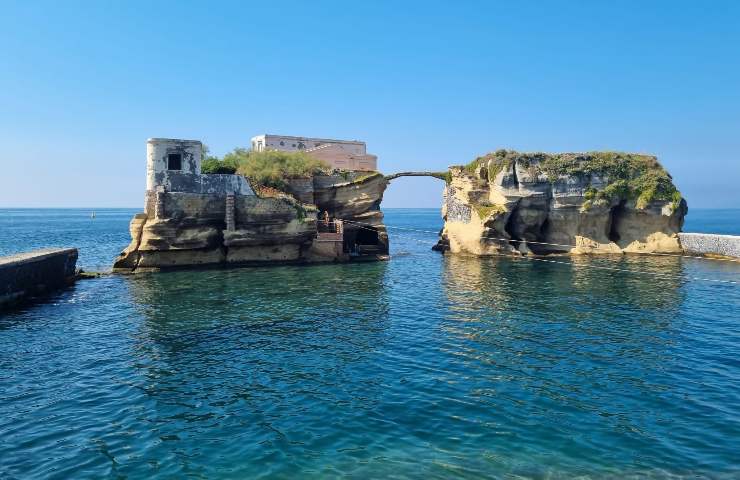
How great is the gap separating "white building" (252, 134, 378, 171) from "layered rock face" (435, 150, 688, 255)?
12844 millimetres

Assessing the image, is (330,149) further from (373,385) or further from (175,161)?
A: (373,385)

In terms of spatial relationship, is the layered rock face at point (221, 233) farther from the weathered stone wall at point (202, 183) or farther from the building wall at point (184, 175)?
the building wall at point (184, 175)

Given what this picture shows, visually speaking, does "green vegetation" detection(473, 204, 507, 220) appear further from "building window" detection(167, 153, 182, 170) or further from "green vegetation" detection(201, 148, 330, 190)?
"building window" detection(167, 153, 182, 170)

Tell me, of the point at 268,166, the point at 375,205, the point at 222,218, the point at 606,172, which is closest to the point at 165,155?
the point at 222,218

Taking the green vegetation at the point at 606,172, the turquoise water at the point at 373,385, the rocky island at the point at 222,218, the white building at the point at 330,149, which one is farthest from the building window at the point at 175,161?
the green vegetation at the point at 606,172

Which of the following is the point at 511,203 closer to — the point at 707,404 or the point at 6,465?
the point at 707,404

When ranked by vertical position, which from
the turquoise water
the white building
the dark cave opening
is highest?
the white building

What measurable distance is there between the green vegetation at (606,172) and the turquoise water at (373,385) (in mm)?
20143

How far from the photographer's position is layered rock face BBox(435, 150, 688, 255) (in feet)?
154

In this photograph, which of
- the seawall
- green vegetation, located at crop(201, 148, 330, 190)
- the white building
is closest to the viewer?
the seawall

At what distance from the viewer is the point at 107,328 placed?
21875 mm

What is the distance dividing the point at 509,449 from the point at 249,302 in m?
18.8

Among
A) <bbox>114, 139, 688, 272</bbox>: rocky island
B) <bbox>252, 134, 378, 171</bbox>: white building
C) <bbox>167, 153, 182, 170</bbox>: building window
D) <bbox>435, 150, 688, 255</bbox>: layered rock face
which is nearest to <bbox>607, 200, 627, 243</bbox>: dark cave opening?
<bbox>435, 150, 688, 255</bbox>: layered rock face

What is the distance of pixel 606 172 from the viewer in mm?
47531
